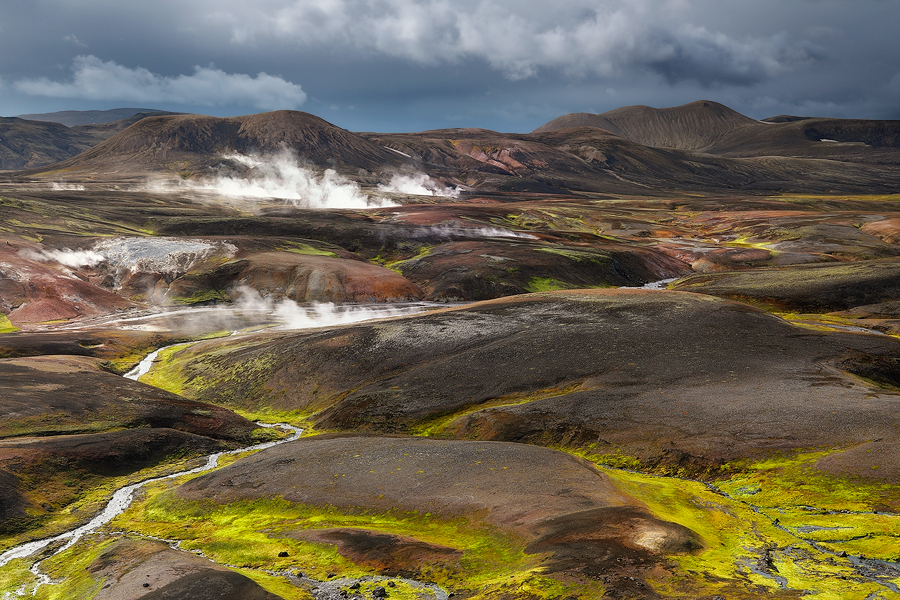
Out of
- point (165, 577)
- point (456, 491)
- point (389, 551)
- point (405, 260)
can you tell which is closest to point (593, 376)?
point (456, 491)

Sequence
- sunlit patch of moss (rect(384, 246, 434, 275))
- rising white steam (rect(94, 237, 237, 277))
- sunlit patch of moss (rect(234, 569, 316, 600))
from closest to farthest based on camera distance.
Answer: sunlit patch of moss (rect(234, 569, 316, 600)), rising white steam (rect(94, 237, 237, 277)), sunlit patch of moss (rect(384, 246, 434, 275))

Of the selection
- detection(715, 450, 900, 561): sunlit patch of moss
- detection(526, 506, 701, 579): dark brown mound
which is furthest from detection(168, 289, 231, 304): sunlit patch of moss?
detection(526, 506, 701, 579): dark brown mound

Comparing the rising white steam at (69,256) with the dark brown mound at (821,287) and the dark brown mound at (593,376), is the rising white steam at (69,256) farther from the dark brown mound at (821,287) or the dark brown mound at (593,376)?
the dark brown mound at (821,287)

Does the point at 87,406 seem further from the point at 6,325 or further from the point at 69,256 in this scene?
the point at 69,256

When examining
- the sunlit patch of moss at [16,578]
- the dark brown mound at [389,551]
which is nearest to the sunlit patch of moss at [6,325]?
the sunlit patch of moss at [16,578]

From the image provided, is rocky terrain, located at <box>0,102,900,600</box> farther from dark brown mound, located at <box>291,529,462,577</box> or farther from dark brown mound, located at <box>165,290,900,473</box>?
dark brown mound, located at <box>165,290,900,473</box>

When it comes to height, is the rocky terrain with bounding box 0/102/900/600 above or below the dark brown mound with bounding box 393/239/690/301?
below

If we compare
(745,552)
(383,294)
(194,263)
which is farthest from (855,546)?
(194,263)
